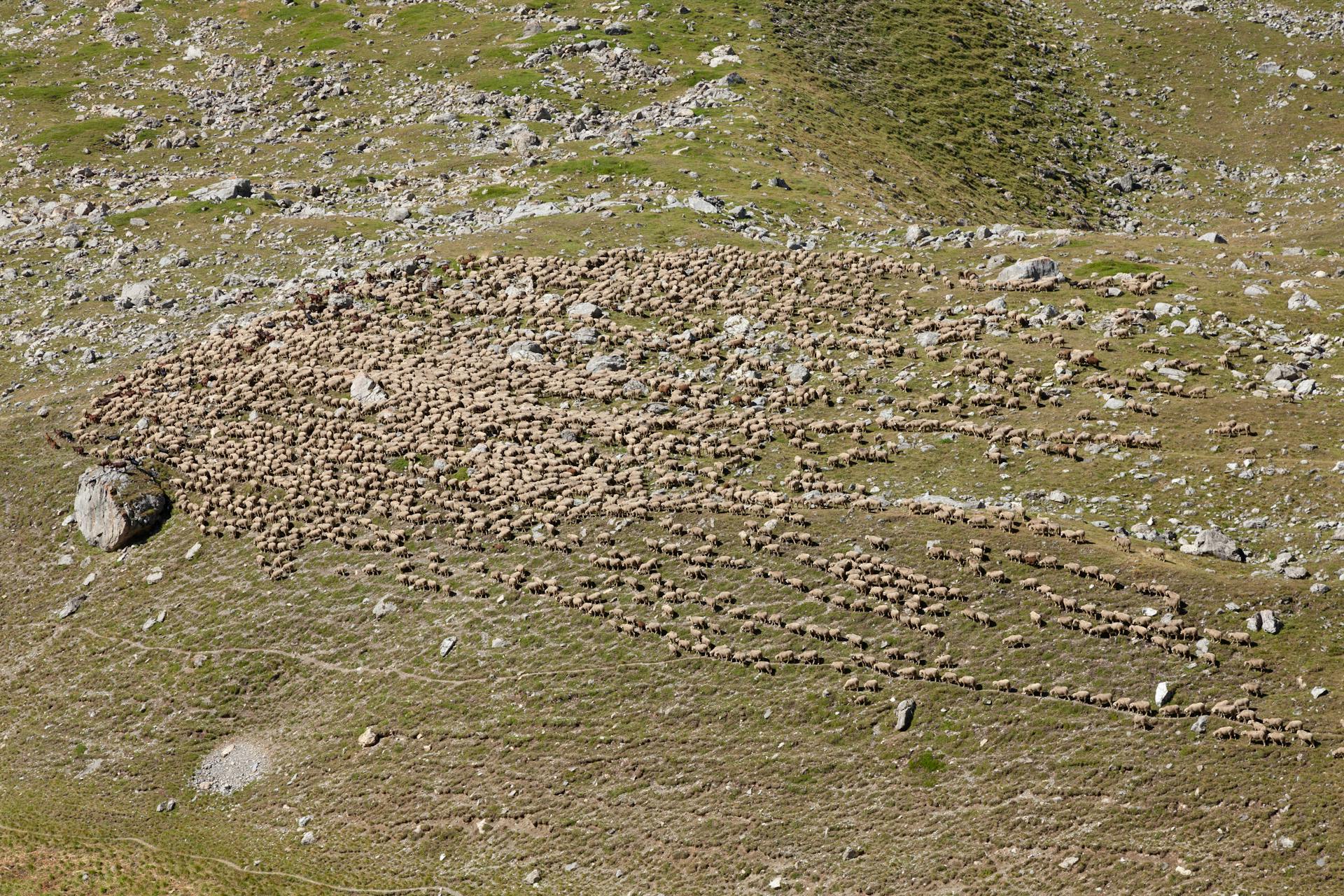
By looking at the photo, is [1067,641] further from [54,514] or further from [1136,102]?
[1136,102]

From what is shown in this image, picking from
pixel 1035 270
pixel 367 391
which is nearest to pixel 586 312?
pixel 367 391

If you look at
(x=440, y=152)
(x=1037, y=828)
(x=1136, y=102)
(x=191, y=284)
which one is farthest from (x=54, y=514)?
(x=1136, y=102)

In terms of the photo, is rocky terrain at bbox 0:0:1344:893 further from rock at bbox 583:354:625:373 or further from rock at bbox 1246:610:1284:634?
rock at bbox 1246:610:1284:634

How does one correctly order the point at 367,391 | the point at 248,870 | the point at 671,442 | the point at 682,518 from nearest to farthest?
the point at 248,870 → the point at 682,518 → the point at 671,442 → the point at 367,391

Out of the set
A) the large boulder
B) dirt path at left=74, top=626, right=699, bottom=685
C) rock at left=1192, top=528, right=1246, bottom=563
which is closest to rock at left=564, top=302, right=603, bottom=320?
the large boulder

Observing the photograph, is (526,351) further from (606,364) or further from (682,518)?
(682,518)

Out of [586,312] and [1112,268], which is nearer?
[1112,268]
